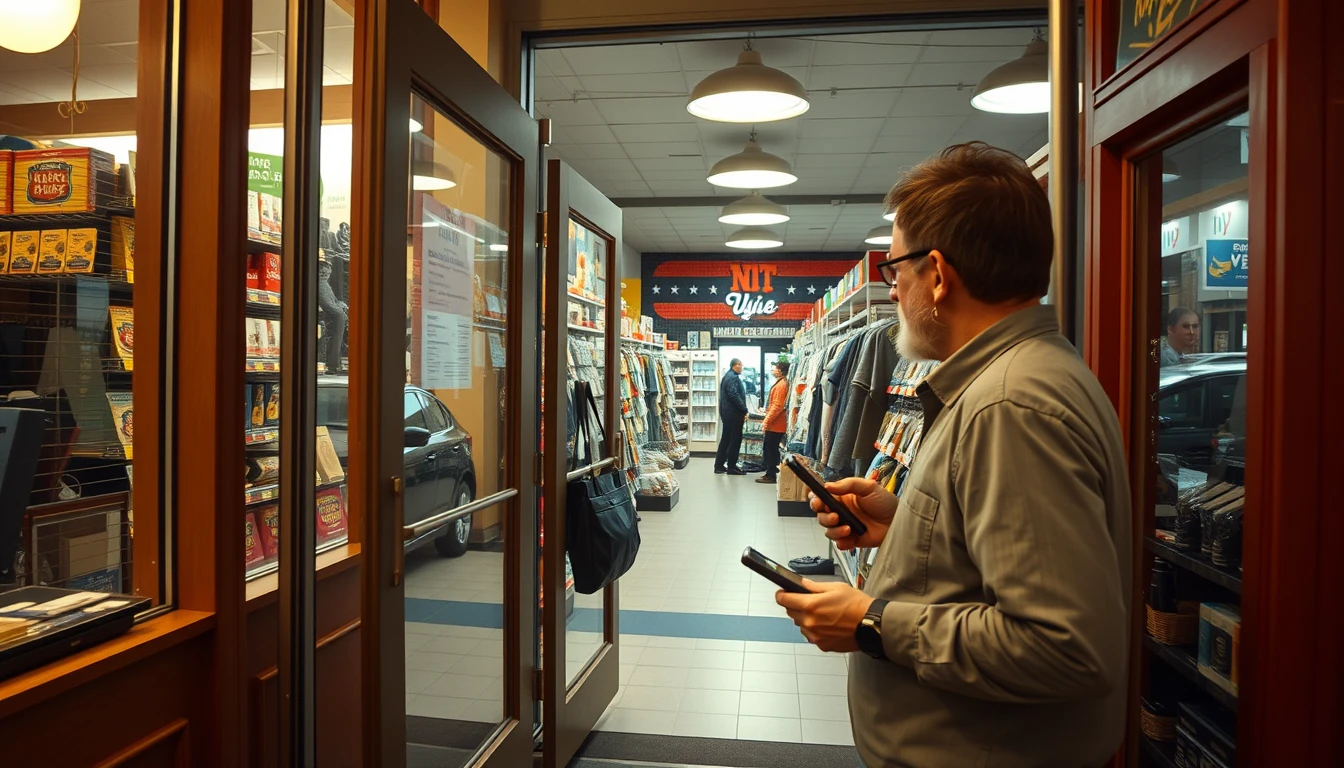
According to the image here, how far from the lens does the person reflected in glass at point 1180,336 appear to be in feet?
5.33

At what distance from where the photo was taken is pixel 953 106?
8734mm

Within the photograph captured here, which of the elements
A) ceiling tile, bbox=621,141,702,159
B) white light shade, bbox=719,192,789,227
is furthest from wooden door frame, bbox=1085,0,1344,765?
white light shade, bbox=719,192,789,227

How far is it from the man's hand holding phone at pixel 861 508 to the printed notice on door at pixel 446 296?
119cm

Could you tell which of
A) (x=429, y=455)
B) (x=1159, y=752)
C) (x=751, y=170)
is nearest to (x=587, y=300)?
(x=429, y=455)

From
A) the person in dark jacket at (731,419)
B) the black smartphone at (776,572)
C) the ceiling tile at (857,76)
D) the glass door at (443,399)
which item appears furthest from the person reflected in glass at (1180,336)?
the person in dark jacket at (731,419)

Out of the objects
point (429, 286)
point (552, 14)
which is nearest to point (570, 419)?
point (429, 286)

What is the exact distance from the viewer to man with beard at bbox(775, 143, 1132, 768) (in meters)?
1.10

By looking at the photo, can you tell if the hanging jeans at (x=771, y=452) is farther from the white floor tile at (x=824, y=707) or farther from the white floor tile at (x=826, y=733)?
the white floor tile at (x=826, y=733)

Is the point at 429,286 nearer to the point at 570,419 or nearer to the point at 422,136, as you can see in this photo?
the point at 422,136

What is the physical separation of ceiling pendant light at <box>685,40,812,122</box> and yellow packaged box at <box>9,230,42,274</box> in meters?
4.90

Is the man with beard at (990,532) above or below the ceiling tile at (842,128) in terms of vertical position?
below

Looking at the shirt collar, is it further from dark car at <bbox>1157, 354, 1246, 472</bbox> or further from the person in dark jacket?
the person in dark jacket

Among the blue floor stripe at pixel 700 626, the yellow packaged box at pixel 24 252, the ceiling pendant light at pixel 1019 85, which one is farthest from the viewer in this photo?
the ceiling pendant light at pixel 1019 85

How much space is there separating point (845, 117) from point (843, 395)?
514 cm
